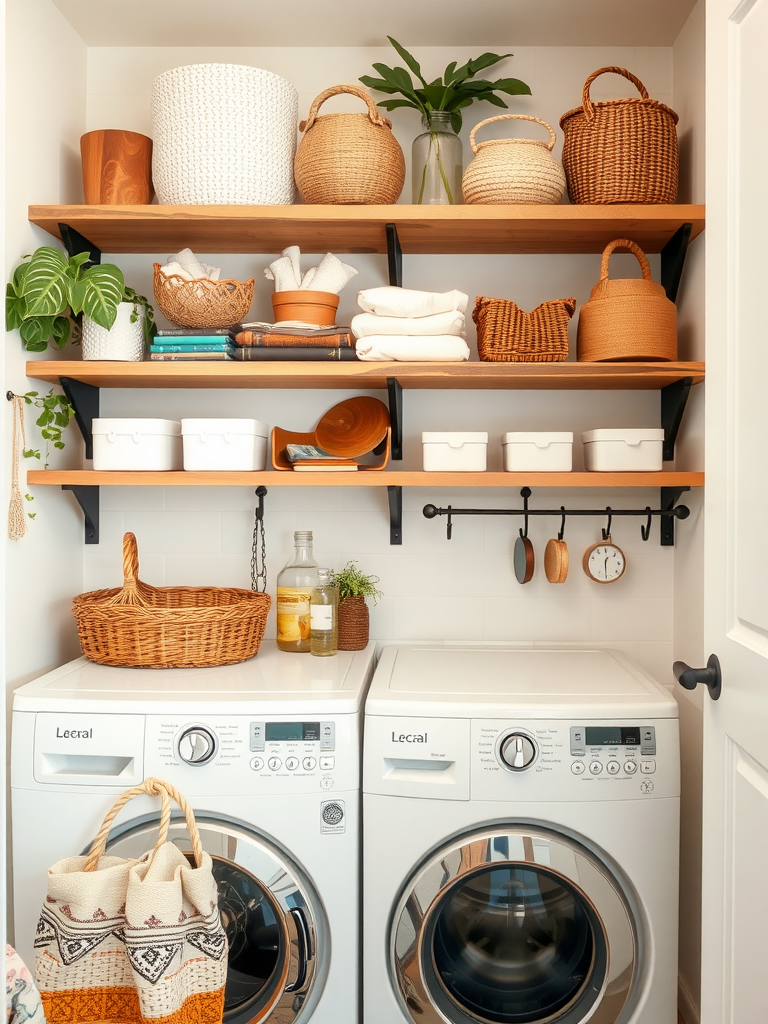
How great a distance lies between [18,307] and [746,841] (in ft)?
5.84

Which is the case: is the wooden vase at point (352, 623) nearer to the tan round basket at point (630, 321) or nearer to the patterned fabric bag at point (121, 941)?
the patterned fabric bag at point (121, 941)

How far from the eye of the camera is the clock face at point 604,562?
2.18 meters

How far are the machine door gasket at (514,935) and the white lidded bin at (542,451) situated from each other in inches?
32.5

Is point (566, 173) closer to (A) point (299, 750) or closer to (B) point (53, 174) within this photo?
(B) point (53, 174)

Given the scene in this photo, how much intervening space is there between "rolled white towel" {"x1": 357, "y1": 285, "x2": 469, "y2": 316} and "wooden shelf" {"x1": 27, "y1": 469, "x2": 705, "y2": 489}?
384 millimetres

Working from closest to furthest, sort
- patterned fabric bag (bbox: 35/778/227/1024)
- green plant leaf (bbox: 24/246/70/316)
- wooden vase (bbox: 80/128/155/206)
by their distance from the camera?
patterned fabric bag (bbox: 35/778/227/1024), green plant leaf (bbox: 24/246/70/316), wooden vase (bbox: 80/128/155/206)

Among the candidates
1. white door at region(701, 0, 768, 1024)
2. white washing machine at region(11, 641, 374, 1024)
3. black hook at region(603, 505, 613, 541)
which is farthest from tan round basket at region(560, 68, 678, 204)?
white washing machine at region(11, 641, 374, 1024)

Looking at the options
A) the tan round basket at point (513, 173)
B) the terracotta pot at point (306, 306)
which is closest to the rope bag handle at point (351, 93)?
the tan round basket at point (513, 173)

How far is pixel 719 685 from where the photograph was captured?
130cm

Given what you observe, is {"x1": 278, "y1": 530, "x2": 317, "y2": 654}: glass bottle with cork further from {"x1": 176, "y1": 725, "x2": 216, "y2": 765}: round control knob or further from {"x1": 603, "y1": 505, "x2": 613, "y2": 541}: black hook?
{"x1": 603, "y1": 505, "x2": 613, "y2": 541}: black hook

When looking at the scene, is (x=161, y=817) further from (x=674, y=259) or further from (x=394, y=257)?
(x=674, y=259)

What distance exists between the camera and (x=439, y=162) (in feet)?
6.83

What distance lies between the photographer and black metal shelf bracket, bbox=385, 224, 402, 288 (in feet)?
6.65

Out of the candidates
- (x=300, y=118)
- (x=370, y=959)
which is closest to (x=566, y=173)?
(x=300, y=118)
